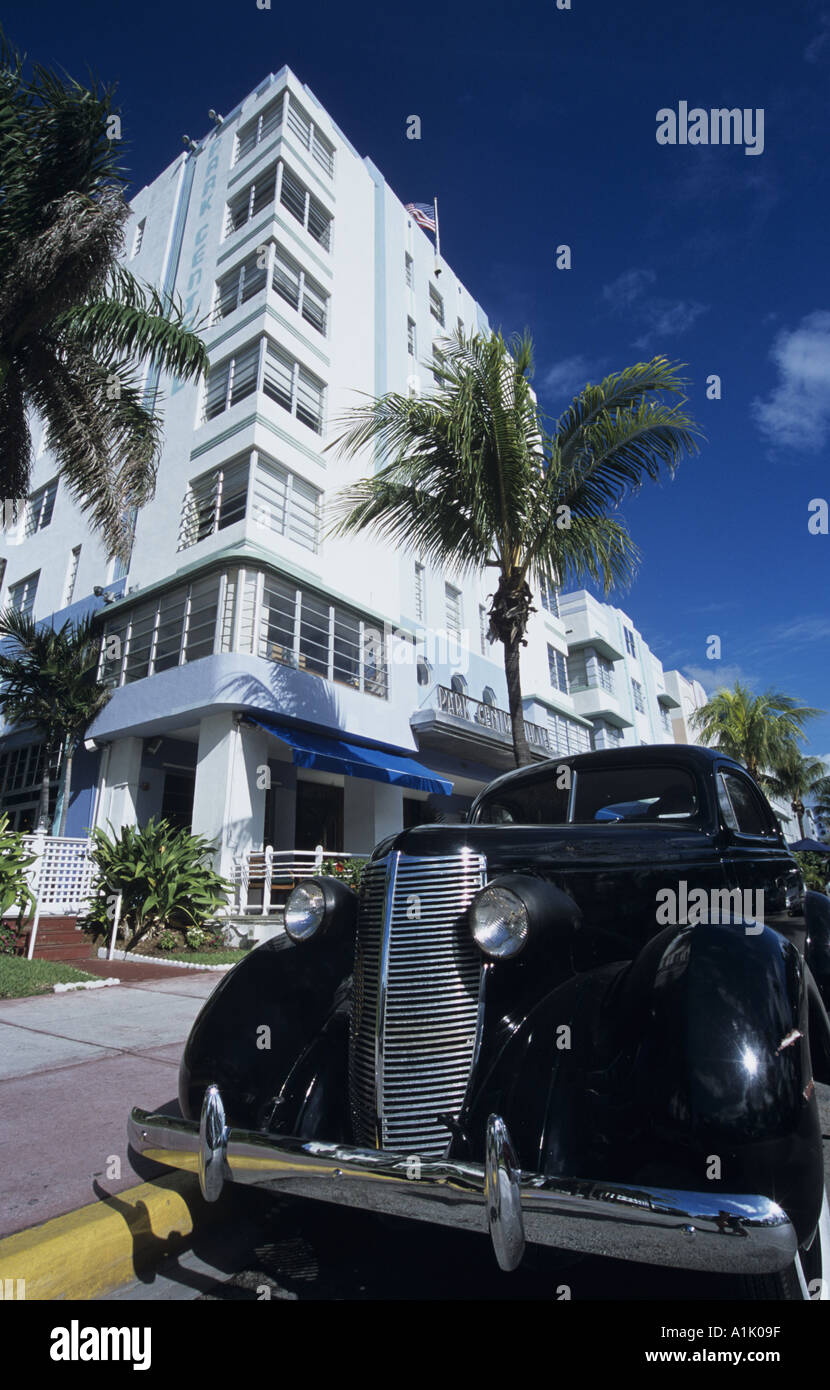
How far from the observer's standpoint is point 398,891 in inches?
89.3

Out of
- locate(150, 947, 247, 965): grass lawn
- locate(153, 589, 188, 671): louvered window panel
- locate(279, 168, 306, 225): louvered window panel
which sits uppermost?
locate(279, 168, 306, 225): louvered window panel

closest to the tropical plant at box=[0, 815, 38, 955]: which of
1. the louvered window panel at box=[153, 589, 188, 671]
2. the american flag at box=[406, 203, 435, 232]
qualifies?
the louvered window panel at box=[153, 589, 188, 671]

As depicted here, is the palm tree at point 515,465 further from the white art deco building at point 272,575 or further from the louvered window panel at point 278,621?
the louvered window panel at point 278,621

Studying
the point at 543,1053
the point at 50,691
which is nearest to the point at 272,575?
the point at 50,691

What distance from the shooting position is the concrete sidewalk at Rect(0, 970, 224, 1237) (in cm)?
247

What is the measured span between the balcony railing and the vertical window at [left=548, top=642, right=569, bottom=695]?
207 inches

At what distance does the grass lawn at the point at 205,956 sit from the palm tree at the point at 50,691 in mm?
6106

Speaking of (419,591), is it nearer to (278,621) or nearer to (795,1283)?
(278,621)

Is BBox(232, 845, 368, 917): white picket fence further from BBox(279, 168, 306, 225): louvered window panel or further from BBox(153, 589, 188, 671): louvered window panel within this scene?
BBox(279, 168, 306, 225): louvered window panel

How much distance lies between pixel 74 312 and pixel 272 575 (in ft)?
17.8

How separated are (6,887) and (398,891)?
25.4 feet

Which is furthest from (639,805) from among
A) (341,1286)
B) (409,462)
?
(409,462)
